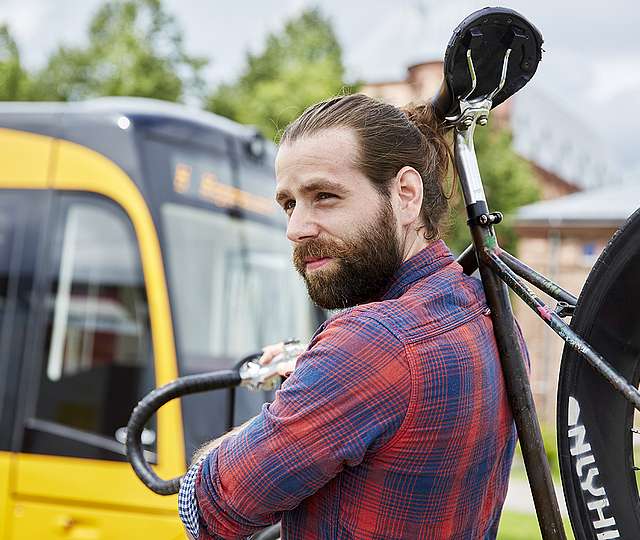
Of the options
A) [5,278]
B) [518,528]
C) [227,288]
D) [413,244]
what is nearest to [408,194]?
[413,244]

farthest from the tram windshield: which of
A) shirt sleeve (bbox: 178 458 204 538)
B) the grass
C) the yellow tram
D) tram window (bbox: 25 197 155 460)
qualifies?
the grass

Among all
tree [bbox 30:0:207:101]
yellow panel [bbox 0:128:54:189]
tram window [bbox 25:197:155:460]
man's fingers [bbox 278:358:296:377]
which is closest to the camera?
man's fingers [bbox 278:358:296:377]

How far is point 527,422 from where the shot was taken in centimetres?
168

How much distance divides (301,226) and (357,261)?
4.8 inches

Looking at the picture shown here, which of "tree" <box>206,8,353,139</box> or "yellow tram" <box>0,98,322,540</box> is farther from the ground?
"tree" <box>206,8,353,139</box>

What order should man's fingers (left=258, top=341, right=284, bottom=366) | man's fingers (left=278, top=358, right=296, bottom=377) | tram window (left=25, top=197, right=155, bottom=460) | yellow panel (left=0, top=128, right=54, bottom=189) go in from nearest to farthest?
man's fingers (left=278, top=358, right=296, bottom=377), man's fingers (left=258, top=341, right=284, bottom=366), tram window (left=25, top=197, right=155, bottom=460), yellow panel (left=0, top=128, right=54, bottom=189)

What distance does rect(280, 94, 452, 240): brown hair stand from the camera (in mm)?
1688

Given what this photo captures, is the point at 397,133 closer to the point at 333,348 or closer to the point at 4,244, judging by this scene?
the point at 333,348

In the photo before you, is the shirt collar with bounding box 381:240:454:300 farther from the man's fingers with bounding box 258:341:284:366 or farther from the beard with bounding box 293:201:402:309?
the man's fingers with bounding box 258:341:284:366

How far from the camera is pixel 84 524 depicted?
4.65 meters

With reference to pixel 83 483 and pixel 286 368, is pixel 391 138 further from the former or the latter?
pixel 83 483

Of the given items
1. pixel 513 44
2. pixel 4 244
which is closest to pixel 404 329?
pixel 513 44

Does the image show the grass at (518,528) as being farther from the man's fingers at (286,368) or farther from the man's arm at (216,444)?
the man's arm at (216,444)

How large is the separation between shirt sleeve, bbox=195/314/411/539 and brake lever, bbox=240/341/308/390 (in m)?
0.58
